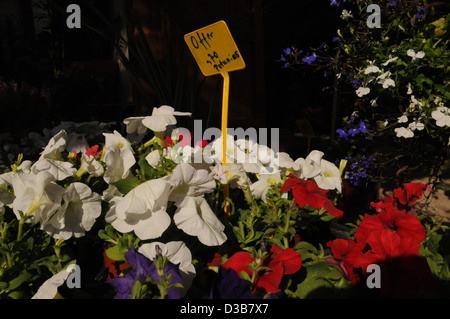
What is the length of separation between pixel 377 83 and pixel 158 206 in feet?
A: 4.77

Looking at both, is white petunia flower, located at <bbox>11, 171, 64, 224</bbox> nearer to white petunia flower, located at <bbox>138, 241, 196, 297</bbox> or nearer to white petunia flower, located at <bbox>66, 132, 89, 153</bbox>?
white petunia flower, located at <bbox>138, 241, 196, 297</bbox>

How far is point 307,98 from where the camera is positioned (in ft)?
16.0

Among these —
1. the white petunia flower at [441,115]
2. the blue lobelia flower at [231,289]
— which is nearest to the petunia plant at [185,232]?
the blue lobelia flower at [231,289]

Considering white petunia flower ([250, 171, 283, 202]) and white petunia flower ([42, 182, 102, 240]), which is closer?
white petunia flower ([42, 182, 102, 240])

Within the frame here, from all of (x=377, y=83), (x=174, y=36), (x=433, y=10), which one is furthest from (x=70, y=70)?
(x=433, y=10)

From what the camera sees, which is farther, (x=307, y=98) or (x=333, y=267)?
(x=307, y=98)

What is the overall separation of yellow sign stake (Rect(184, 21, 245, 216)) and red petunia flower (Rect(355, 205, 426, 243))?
323 millimetres

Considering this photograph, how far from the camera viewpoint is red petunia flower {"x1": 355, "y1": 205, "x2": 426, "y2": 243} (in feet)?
2.43

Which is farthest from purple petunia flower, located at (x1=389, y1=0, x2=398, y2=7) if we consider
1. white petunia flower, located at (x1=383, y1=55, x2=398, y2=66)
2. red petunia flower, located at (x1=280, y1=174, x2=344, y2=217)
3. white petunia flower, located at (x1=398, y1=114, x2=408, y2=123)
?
red petunia flower, located at (x1=280, y1=174, x2=344, y2=217)

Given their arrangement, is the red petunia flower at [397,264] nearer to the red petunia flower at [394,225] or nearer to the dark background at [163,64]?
the red petunia flower at [394,225]

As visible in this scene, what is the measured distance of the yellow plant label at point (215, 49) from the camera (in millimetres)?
915

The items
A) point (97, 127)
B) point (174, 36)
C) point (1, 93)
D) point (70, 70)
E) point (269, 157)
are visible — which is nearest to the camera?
point (269, 157)

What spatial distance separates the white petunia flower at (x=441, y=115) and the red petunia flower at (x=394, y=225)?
3.28 feet
